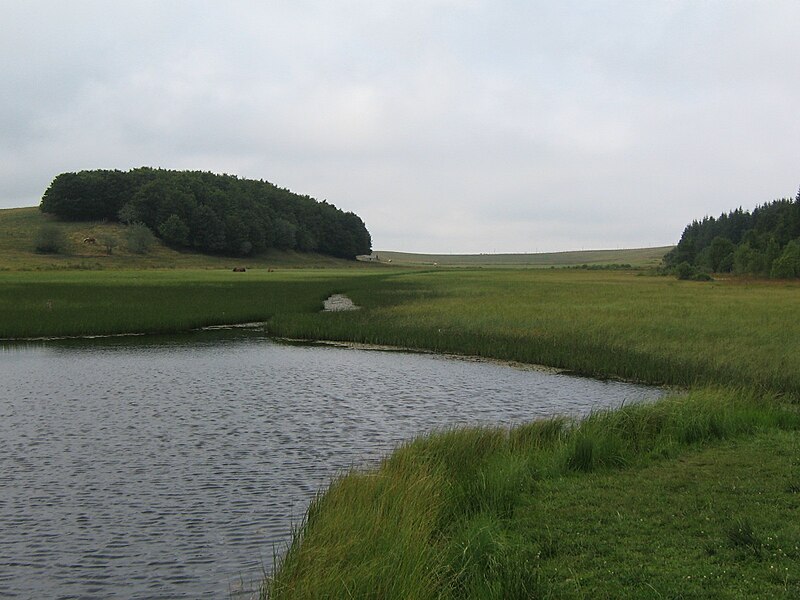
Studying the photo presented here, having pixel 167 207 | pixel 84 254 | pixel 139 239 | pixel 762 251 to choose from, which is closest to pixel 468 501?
pixel 762 251

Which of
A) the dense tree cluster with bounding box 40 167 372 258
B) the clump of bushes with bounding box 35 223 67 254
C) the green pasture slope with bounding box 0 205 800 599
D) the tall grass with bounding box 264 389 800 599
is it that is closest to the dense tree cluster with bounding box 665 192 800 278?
the green pasture slope with bounding box 0 205 800 599

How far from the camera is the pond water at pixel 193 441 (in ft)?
33.0

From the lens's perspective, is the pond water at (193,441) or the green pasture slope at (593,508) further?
the pond water at (193,441)

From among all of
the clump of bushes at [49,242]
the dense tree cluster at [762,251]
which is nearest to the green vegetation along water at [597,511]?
the dense tree cluster at [762,251]

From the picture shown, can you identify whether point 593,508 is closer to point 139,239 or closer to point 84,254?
point 84,254

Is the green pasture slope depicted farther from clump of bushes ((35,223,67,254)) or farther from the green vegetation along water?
clump of bushes ((35,223,67,254))

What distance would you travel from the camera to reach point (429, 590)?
7551mm

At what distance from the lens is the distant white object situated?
52000 millimetres

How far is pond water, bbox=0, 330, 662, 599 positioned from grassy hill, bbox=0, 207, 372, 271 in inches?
3440

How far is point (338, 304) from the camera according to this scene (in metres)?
57.3

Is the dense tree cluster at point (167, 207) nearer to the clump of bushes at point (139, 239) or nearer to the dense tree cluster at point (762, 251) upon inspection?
the clump of bushes at point (139, 239)

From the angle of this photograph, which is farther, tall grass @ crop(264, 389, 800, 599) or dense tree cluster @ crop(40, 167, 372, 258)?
dense tree cluster @ crop(40, 167, 372, 258)

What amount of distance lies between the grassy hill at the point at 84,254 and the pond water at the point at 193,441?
8737cm

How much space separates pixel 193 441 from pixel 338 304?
41.0m
